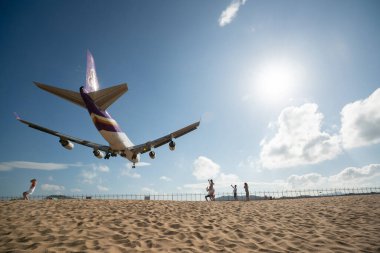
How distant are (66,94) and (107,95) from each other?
160 inches

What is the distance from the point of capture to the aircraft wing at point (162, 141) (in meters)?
24.6

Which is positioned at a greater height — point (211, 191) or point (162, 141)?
point (162, 141)

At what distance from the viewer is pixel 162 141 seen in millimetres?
26234

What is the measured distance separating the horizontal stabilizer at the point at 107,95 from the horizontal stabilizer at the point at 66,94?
1607mm

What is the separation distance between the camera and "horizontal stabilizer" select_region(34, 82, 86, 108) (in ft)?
66.1

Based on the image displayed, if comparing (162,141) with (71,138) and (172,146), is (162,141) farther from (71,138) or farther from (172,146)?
(71,138)

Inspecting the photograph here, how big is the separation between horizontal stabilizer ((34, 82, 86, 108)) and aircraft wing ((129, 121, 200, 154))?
7.75m

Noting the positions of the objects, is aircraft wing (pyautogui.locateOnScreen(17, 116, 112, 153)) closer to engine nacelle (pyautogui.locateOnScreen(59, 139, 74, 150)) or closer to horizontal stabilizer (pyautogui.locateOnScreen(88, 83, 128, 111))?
engine nacelle (pyautogui.locateOnScreen(59, 139, 74, 150))

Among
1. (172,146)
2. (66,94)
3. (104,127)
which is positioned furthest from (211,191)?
(66,94)

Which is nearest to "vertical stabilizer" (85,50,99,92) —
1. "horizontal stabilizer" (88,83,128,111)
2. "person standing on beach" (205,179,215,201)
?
"horizontal stabilizer" (88,83,128,111)

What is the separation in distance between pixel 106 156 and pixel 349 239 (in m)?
25.1

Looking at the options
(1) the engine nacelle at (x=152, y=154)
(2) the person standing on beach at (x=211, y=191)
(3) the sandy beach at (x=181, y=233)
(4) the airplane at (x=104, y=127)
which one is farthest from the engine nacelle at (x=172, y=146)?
(3) the sandy beach at (x=181, y=233)

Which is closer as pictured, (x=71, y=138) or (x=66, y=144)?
(x=66, y=144)

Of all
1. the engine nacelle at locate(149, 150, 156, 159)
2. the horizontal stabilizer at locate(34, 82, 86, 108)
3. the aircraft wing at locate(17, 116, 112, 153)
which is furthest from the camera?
the engine nacelle at locate(149, 150, 156, 159)
